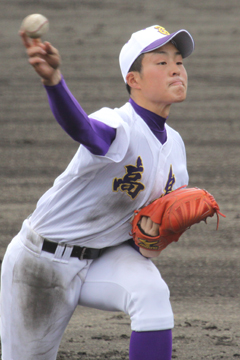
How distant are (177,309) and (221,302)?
1.10ft

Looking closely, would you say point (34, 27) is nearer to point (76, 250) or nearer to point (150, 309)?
point (76, 250)

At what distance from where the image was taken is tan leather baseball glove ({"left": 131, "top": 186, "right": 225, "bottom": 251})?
87.1 inches

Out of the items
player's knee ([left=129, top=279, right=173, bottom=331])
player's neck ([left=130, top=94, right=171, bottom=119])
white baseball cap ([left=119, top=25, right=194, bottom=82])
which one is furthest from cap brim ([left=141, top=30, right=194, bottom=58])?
player's knee ([left=129, top=279, right=173, bottom=331])

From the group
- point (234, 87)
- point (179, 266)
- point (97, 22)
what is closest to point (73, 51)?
point (97, 22)

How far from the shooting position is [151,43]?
2348mm

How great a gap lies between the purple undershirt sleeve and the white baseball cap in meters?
0.48

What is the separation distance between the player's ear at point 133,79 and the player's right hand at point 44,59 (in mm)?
609

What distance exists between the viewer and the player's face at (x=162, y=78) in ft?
7.54

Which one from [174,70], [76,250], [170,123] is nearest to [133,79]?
[174,70]

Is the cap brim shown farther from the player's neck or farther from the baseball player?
the player's neck

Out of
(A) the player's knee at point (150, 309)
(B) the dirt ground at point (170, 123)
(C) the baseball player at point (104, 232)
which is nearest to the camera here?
(A) the player's knee at point (150, 309)

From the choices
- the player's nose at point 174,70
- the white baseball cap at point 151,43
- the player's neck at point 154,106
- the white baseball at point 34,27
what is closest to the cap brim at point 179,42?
the white baseball cap at point 151,43

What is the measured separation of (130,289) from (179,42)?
1054 mm

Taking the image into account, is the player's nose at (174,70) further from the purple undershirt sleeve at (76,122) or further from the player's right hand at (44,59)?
the player's right hand at (44,59)
